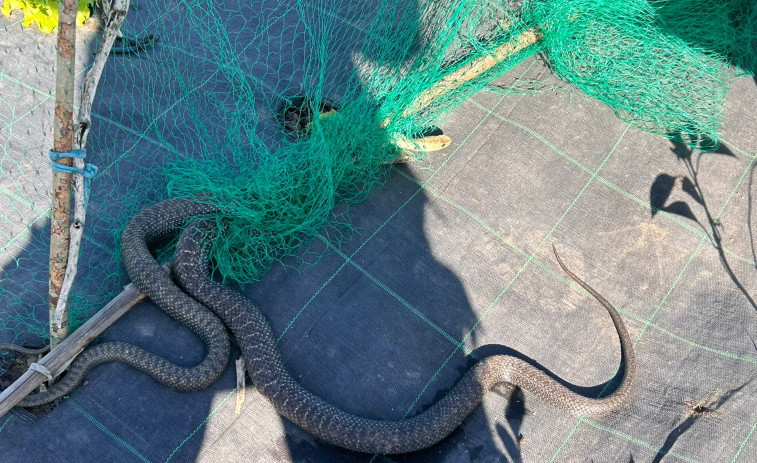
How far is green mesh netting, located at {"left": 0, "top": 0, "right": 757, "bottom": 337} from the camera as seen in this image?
558 centimetres

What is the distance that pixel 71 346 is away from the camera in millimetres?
4680

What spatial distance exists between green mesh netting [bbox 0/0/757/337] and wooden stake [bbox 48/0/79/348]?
0.87 meters

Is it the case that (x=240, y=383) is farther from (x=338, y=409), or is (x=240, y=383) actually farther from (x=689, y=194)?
(x=689, y=194)

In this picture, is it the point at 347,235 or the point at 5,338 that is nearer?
the point at 5,338

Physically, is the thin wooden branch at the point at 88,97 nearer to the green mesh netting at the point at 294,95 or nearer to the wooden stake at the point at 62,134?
the wooden stake at the point at 62,134

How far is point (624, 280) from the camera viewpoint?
19.7ft

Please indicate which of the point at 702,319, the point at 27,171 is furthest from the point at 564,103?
the point at 27,171

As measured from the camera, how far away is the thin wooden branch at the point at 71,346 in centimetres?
439

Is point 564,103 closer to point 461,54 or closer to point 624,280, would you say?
point 461,54

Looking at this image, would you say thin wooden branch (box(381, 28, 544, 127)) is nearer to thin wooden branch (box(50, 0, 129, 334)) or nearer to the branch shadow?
the branch shadow

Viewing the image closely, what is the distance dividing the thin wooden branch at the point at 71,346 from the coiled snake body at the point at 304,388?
0.61 feet

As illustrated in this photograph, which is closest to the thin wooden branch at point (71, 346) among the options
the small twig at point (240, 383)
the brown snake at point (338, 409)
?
the brown snake at point (338, 409)

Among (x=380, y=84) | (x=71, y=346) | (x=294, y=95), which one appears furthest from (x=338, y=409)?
(x=294, y=95)

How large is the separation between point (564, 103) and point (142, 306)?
5.11 meters
